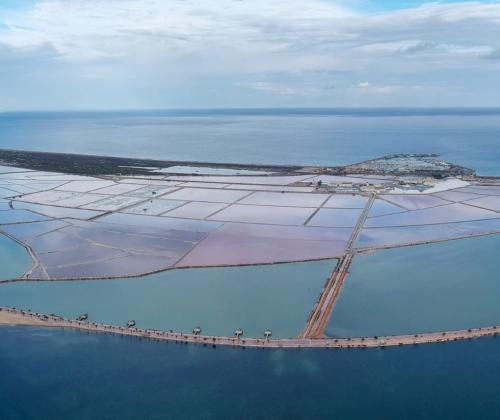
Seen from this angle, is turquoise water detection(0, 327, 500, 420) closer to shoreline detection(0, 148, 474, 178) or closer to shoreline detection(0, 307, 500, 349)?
shoreline detection(0, 307, 500, 349)

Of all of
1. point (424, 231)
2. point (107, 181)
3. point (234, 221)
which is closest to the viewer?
point (424, 231)

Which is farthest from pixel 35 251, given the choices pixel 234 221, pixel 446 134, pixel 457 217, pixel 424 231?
pixel 446 134

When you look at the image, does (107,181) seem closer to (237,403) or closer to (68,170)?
(68,170)

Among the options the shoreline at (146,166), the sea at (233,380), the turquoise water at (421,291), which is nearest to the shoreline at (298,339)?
the sea at (233,380)

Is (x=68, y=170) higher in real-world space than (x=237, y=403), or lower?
higher

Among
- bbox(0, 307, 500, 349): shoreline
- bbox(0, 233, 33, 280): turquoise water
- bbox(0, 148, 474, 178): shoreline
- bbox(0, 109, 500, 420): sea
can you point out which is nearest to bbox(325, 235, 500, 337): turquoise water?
bbox(0, 307, 500, 349): shoreline

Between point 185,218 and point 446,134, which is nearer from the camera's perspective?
point 185,218
